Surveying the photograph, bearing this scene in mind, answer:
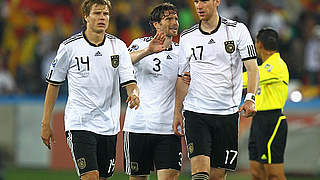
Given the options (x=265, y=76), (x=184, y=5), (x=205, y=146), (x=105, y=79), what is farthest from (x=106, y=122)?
(x=184, y=5)

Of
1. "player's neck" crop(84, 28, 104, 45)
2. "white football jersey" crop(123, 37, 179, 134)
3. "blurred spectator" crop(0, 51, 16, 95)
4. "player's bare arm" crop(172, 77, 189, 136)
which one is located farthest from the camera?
"blurred spectator" crop(0, 51, 16, 95)

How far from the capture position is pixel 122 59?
890 centimetres

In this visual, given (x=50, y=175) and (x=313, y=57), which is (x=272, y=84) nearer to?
(x=313, y=57)

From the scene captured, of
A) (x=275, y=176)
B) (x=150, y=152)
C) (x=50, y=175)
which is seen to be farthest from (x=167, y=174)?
(x=50, y=175)

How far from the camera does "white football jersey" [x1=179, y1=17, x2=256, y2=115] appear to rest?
895cm

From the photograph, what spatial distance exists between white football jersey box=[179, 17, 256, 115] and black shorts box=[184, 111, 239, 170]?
0.08 metres

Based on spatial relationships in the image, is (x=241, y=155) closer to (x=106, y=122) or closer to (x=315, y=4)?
(x=315, y=4)

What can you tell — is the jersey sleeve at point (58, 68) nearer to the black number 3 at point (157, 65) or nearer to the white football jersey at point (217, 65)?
the black number 3 at point (157, 65)

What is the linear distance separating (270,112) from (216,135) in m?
2.07

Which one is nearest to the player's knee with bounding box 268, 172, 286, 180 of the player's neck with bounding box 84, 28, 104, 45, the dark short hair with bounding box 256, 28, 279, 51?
the dark short hair with bounding box 256, 28, 279, 51

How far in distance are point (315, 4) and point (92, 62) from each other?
33.8ft

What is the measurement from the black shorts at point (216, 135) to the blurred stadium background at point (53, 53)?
634 centimetres

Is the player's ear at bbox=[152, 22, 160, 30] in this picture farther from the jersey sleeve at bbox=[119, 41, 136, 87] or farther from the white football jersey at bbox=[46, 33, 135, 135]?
the white football jersey at bbox=[46, 33, 135, 135]

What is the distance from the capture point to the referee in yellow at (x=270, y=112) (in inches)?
425
